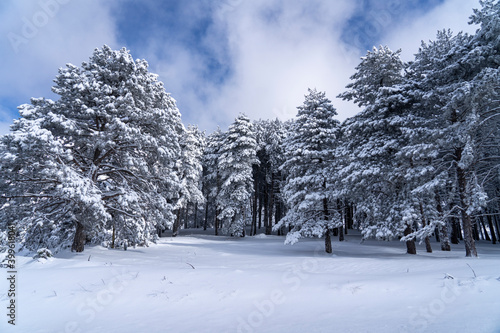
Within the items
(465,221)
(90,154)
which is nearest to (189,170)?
(90,154)

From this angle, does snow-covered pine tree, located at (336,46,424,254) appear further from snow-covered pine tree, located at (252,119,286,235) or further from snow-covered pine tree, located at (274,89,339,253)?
snow-covered pine tree, located at (252,119,286,235)

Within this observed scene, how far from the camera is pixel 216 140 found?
3962cm

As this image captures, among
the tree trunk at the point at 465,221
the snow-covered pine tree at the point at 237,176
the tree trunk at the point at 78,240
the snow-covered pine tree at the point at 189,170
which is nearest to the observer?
the tree trunk at the point at 465,221

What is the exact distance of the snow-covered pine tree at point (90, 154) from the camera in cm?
1027

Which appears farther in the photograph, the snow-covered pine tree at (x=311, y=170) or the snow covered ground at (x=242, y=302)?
the snow-covered pine tree at (x=311, y=170)

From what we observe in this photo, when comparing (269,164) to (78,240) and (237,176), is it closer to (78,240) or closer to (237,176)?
(237,176)

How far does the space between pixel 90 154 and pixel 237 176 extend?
52.2ft

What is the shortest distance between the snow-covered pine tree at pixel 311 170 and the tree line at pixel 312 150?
87 mm

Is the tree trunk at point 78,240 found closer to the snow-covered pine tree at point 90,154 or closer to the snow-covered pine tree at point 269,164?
the snow-covered pine tree at point 90,154

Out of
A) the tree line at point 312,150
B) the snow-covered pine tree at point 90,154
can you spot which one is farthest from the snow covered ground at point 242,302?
the tree line at point 312,150

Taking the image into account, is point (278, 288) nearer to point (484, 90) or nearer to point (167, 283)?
point (167, 283)

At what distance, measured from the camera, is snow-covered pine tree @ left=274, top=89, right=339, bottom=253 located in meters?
15.8

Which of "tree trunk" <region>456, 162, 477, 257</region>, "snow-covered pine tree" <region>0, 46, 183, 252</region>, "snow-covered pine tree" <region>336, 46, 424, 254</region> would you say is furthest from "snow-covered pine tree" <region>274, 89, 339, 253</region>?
"snow-covered pine tree" <region>0, 46, 183, 252</region>

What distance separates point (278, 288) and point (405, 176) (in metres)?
10.1
